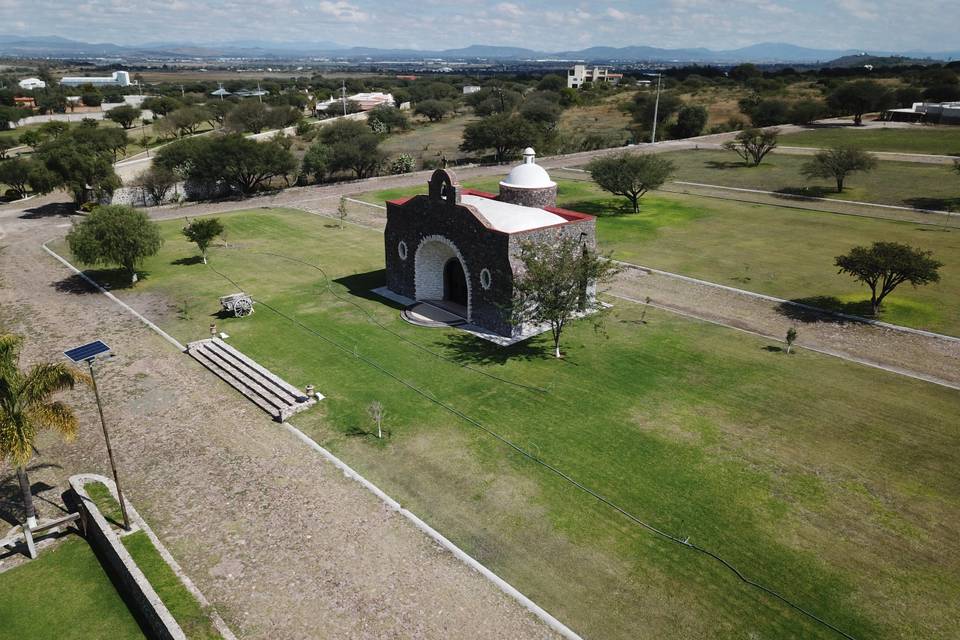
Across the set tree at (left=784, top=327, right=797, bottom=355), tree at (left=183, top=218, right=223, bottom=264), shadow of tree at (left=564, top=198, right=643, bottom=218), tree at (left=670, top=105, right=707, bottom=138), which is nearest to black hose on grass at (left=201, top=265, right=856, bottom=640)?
tree at (left=784, top=327, right=797, bottom=355)

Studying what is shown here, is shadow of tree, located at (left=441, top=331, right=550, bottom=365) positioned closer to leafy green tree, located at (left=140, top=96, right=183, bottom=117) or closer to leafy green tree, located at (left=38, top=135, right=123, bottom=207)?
leafy green tree, located at (left=38, top=135, right=123, bottom=207)

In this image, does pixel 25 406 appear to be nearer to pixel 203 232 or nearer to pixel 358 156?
pixel 203 232

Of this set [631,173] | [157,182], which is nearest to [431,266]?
[631,173]

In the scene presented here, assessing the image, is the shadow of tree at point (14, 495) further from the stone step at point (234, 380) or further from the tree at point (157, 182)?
the tree at point (157, 182)

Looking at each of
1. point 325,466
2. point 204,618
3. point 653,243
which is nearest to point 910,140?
point 653,243

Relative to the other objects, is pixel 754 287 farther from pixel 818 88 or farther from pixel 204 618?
pixel 818 88

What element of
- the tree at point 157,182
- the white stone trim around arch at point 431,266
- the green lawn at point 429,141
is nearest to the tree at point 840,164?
the green lawn at point 429,141

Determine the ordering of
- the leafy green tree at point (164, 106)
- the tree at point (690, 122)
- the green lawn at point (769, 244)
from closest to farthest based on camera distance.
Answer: the green lawn at point (769, 244)
the tree at point (690, 122)
the leafy green tree at point (164, 106)

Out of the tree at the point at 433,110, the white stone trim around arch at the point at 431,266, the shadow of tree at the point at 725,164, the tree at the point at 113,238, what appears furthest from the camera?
the tree at the point at 433,110
